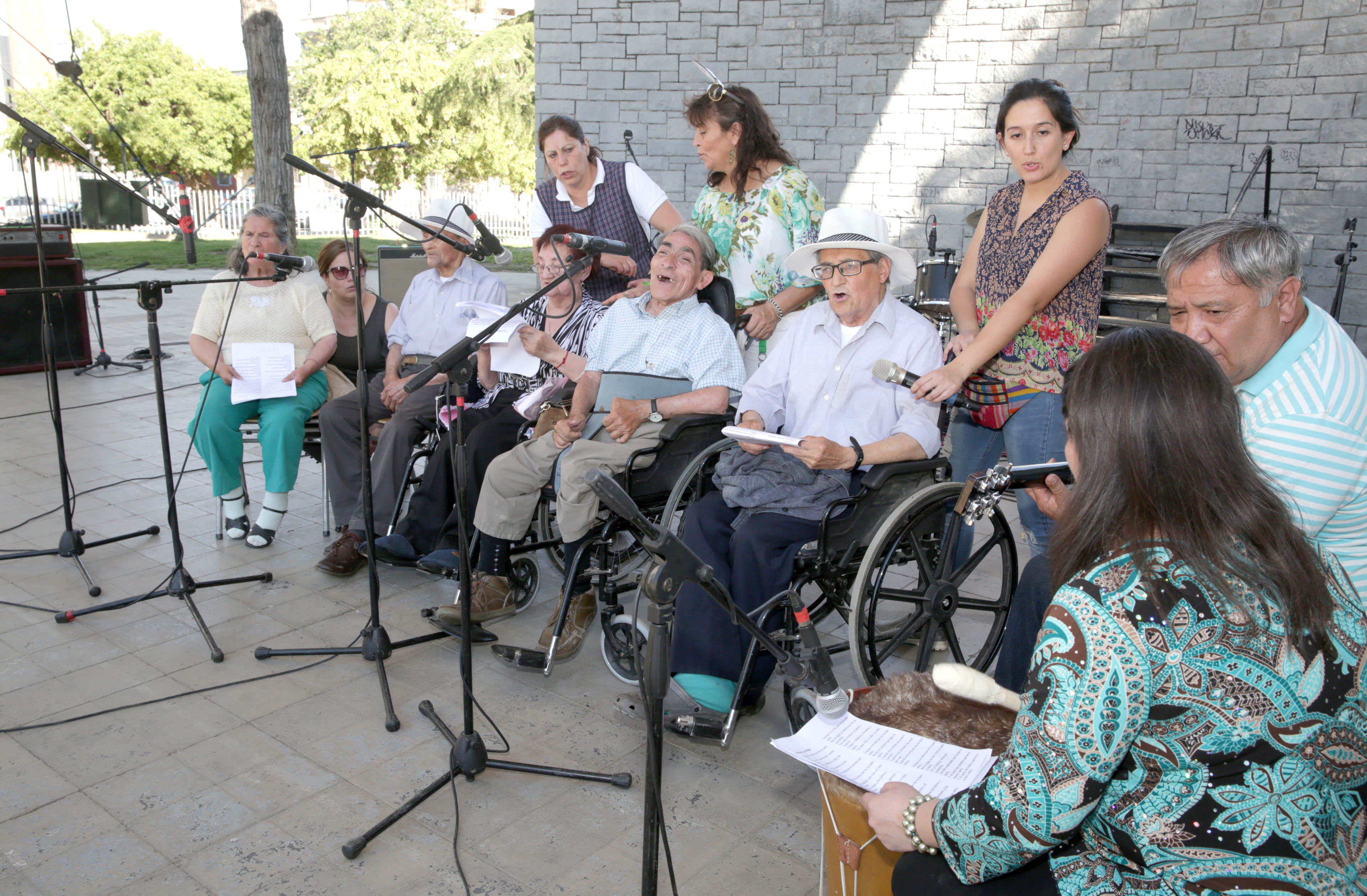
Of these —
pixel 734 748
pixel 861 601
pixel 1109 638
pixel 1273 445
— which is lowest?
pixel 734 748

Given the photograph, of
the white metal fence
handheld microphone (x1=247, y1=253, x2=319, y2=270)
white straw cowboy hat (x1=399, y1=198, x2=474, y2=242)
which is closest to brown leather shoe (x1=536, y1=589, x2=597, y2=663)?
white straw cowboy hat (x1=399, y1=198, x2=474, y2=242)

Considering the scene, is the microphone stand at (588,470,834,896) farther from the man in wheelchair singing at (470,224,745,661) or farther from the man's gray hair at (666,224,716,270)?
the man's gray hair at (666,224,716,270)

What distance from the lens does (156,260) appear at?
53.4 feet

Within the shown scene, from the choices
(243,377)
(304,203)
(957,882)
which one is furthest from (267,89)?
(304,203)

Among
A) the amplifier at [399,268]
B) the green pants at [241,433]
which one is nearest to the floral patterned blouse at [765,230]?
the green pants at [241,433]

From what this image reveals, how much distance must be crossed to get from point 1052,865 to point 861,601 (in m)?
1.26

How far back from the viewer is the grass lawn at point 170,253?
1579 centimetres

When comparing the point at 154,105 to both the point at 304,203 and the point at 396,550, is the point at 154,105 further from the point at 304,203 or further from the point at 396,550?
the point at 396,550

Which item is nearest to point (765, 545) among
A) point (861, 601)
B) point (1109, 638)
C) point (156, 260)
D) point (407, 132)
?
point (861, 601)

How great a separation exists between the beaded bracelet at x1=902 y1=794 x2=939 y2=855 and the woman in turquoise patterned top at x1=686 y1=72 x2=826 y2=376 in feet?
7.31

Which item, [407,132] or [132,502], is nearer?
[132,502]

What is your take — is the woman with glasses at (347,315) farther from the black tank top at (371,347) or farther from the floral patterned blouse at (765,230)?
the floral patterned blouse at (765,230)

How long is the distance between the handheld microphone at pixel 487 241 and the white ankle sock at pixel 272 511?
1.90 m

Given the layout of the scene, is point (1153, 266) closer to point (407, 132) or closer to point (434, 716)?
point (434, 716)
